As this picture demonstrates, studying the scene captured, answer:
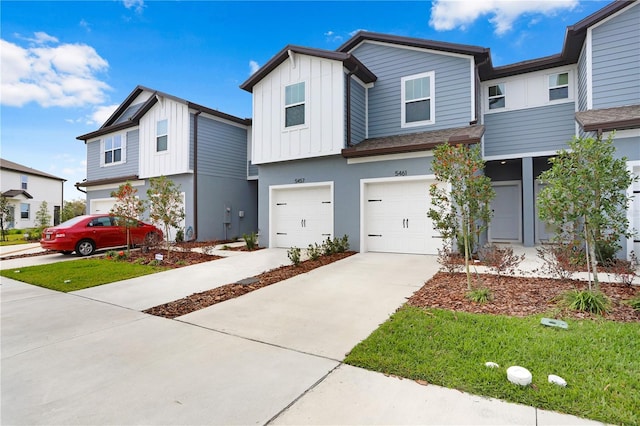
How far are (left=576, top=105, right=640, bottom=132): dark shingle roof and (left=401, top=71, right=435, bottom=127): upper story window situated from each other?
389cm

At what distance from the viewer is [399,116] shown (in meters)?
10.7

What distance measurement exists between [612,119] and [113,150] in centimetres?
2019

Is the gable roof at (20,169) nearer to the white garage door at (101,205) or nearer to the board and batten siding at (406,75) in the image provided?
the white garage door at (101,205)

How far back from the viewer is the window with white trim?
93.3ft

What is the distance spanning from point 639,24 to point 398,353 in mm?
11338

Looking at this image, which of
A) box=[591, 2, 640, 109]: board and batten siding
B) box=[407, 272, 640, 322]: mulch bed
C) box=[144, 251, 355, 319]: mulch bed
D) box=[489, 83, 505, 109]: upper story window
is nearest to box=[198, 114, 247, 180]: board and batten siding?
box=[144, 251, 355, 319]: mulch bed

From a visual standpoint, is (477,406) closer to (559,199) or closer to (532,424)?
(532,424)

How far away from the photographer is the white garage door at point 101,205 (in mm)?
16828

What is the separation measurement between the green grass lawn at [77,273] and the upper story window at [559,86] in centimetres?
1348

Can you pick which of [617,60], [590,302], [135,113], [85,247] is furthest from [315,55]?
[135,113]

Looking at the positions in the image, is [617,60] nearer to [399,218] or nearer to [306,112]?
[399,218]

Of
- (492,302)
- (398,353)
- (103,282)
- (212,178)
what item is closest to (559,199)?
(492,302)

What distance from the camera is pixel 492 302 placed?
4742 mm

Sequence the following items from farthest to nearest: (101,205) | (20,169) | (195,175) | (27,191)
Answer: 1. (27,191)
2. (20,169)
3. (101,205)
4. (195,175)
